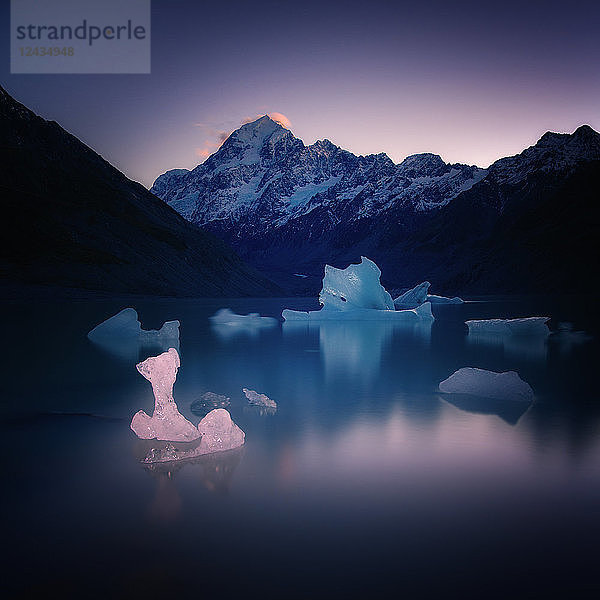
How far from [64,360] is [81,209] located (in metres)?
86.6

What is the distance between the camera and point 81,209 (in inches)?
3846

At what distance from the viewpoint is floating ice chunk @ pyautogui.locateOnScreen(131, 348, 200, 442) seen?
8.55m

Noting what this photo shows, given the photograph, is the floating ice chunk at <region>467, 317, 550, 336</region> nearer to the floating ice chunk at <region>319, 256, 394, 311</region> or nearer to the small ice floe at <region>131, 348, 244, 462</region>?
the floating ice chunk at <region>319, 256, 394, 311</region>

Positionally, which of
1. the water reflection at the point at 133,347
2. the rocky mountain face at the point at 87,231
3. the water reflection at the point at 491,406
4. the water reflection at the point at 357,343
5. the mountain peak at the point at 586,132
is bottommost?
the water reflection at the point at 357,343

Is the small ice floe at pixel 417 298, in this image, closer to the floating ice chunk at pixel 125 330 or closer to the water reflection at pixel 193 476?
the floating ice chunk at pixel 125 330

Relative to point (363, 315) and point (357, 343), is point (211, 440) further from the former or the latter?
point (363, 315)

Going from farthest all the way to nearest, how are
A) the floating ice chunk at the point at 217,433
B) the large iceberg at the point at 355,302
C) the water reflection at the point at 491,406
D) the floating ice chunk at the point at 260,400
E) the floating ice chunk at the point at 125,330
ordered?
the large iceberg at the point at 355,302, the floating ice chunk at the point at 125,330, the floating ice chunk at the point at 260,400, the water reflection at the point at 491,406, the floating ice chunk at the point at 217,433

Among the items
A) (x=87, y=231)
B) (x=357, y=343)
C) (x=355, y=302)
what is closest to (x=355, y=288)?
(x=355, y=302)

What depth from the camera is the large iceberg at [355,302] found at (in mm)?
41531

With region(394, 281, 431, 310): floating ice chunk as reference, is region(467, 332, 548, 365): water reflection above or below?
below

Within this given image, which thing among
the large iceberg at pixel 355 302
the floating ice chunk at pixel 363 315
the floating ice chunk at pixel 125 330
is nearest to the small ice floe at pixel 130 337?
the floating ice chunk at pixel 125 330

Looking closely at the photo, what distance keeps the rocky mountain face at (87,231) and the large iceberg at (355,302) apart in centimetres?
4865

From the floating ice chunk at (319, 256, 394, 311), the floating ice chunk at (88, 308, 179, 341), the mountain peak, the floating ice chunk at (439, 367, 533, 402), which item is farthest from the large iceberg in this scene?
the mountain peak

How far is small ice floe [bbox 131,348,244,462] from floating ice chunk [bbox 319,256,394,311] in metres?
31.3
